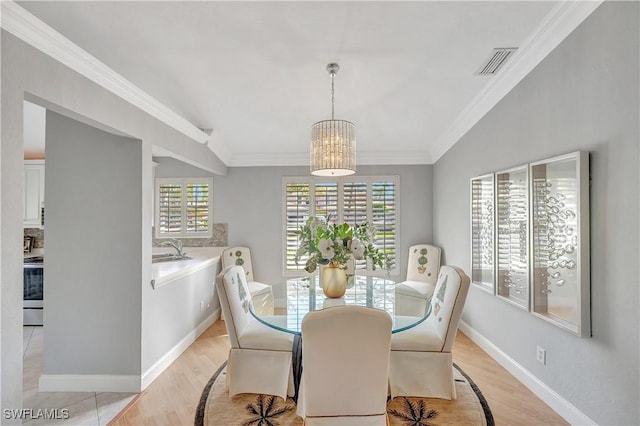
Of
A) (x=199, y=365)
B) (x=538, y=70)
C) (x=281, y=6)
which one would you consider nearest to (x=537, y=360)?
(x=538, y=70)

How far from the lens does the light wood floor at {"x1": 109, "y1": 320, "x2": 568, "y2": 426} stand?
2.32m

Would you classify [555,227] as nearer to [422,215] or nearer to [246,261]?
[422,215]

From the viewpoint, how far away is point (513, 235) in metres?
A: 2.96

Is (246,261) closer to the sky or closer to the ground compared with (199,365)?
closer to the sky

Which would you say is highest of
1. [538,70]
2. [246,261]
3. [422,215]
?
[538,70]

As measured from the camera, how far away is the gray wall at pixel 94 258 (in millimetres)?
2711

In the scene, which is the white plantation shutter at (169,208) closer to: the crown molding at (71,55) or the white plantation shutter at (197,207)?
the white plantation shutter at (197,207)

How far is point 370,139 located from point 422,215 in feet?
4.83

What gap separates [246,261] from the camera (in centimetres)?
484

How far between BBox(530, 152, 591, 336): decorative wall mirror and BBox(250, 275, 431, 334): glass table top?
91cm

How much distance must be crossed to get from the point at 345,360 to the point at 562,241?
179 cm

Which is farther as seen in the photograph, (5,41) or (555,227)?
(555,227)

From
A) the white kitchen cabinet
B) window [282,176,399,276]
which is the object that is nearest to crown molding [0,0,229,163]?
window [282,176,399,276]

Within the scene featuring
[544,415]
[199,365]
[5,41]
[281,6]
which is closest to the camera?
[5,41]
